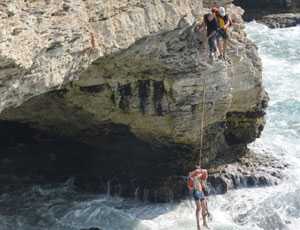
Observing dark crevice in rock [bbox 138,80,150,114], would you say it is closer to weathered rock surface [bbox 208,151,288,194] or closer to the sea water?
the sea water

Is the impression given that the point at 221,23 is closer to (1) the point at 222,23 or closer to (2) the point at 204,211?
(1) the point at 222,23

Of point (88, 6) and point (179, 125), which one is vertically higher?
point (88, 6)

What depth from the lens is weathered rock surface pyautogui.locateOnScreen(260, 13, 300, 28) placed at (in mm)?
36781

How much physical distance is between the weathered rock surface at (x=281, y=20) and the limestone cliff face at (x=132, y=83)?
1661cm

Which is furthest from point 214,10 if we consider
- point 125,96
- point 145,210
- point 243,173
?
point 145,210

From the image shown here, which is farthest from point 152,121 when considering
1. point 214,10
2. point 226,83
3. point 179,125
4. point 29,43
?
point 29,43

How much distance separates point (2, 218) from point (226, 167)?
277 inches

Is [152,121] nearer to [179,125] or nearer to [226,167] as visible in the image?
[179,125]

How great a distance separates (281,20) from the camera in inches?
1464

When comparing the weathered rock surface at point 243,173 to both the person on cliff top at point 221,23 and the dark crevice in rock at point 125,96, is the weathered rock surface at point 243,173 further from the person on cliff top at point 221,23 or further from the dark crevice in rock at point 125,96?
the person on cliff top at point 221,23

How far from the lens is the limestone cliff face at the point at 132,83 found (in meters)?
12.9

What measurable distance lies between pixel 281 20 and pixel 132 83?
21.2 metres

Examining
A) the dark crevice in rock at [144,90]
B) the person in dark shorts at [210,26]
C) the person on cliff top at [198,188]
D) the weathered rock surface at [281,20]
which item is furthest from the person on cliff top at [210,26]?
the weathered rock surface at [281,20]

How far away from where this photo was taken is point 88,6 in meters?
14.3
